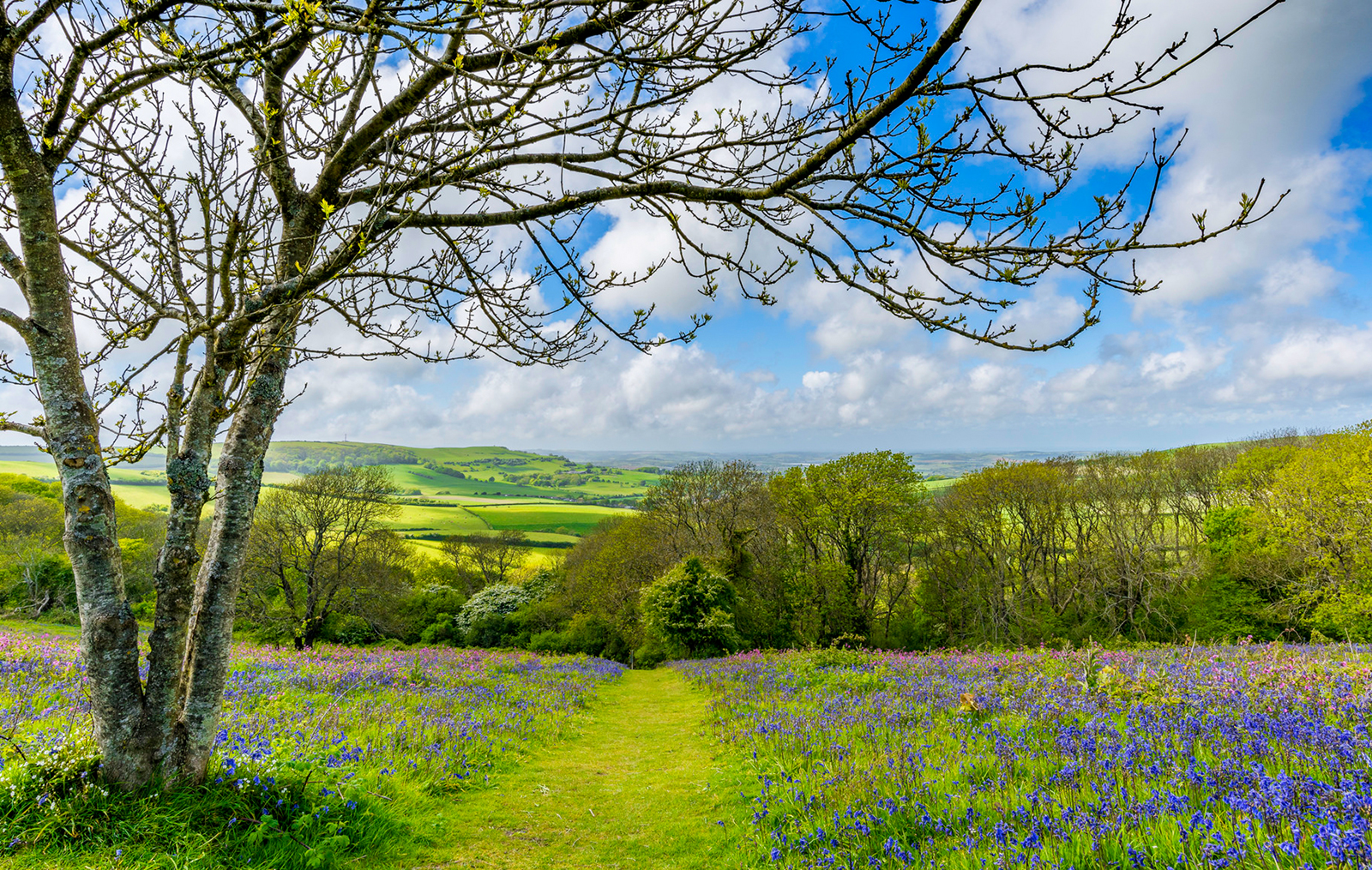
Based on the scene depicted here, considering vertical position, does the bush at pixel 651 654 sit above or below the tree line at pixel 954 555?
below

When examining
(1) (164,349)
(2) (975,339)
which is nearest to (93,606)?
(1) (164,349)

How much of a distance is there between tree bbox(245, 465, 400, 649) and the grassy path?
28.8 metres

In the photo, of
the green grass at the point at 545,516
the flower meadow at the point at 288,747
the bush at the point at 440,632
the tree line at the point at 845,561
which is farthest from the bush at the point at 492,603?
the green grass at the point at 545,516

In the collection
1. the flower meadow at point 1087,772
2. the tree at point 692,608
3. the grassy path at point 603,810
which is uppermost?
the flower meadow at point 1087,772

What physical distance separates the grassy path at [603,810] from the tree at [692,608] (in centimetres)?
1842

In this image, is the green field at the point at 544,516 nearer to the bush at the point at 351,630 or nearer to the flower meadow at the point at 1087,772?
the bush at the point at 351,630

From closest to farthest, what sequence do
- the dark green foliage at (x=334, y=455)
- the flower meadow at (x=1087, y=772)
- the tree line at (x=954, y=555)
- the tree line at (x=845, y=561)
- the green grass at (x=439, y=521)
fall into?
the flower meadow at (x=1087, y=772)
the tree line at (x=845, y=561)
the tree line at (x=954, y=555)
the green grass at (x=439, y=521)
the dark green foliage at (x=334, y=455)

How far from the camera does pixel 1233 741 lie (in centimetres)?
443

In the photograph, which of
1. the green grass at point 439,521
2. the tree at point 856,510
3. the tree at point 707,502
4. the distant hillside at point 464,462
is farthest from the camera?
the distant hillside at point 464,462

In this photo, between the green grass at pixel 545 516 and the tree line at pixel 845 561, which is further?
the green grass at pixel 545 516

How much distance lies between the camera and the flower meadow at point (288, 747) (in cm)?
391

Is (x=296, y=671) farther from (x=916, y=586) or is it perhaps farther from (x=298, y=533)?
(x=916, y=586)

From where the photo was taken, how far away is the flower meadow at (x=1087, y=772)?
3027 millimetres

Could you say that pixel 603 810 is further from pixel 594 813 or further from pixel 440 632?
pixel 440 632
